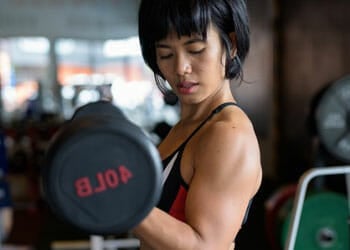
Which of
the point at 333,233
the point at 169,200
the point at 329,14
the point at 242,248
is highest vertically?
the point at 329,14

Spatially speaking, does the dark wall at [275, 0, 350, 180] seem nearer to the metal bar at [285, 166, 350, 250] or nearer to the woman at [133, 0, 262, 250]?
the metal bar at [285, 166, 350, 250]

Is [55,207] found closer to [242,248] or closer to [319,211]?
[319,211]

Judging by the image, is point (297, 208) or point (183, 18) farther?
point (297, 208)

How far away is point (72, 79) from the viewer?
506 cm

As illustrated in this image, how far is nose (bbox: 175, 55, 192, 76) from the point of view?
0.74 meters

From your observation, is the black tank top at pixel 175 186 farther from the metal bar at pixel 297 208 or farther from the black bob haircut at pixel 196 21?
the metal bar at pixel 297 208

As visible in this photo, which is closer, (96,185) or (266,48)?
(96,185)

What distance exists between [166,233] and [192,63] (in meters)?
0.24

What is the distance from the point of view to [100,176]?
0.59 metres

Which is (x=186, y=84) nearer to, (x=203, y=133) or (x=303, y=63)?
(x=203, y=133)

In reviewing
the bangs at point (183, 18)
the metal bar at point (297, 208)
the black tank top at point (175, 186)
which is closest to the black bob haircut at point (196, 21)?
the bangs at point (183, 18)

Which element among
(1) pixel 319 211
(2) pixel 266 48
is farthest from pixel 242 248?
(2) pixel 266 48

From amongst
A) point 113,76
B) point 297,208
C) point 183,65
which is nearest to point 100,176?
point 183,65

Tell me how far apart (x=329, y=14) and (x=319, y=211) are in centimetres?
193
